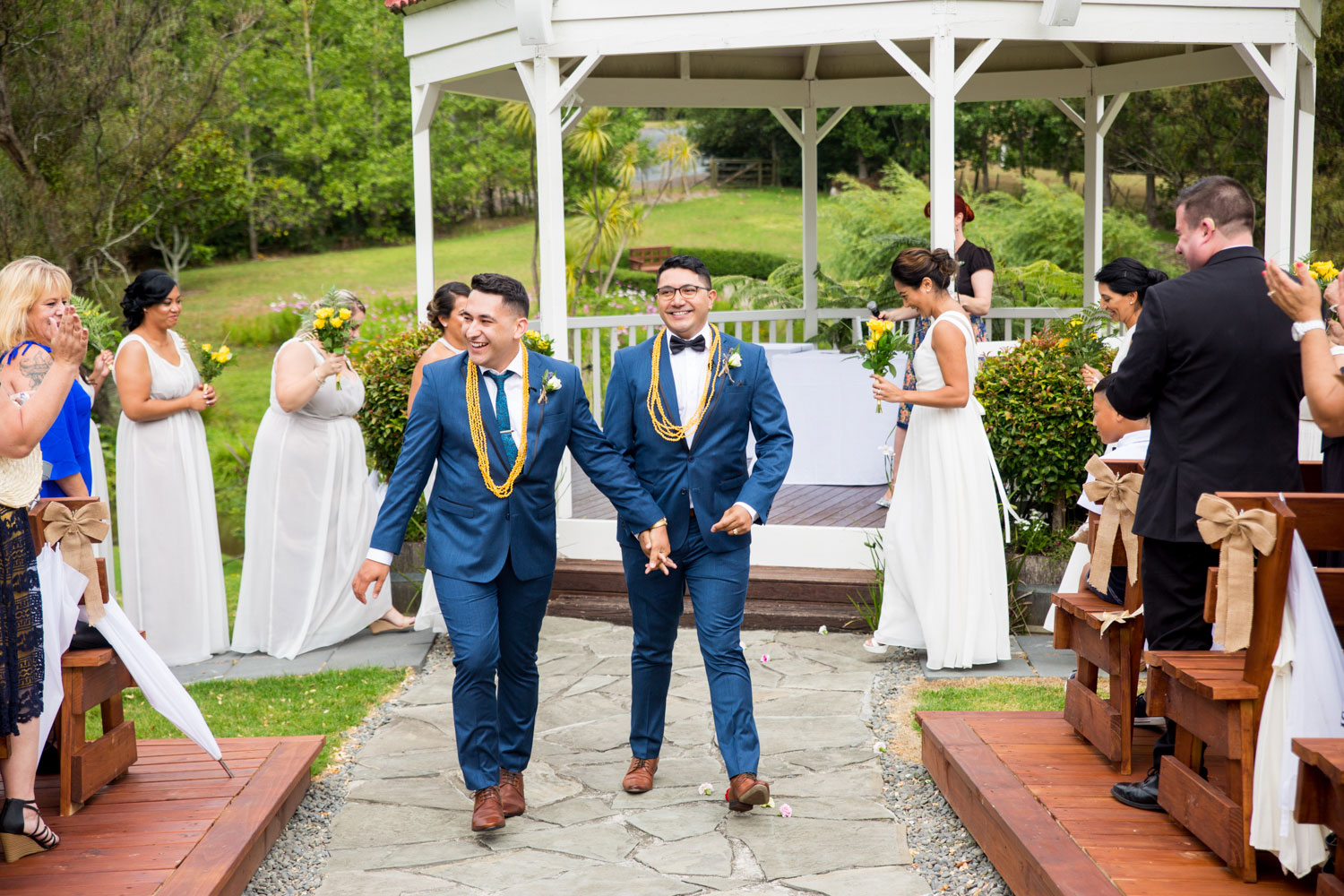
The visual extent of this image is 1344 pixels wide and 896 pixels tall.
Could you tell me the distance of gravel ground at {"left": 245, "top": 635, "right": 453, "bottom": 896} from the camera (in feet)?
12.9

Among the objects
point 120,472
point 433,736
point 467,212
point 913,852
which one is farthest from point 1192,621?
point 467,212

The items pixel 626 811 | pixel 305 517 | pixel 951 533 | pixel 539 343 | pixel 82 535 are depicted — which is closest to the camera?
pixel 82 535

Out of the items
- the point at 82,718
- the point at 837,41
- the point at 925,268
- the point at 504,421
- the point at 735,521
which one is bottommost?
the point at 82,718

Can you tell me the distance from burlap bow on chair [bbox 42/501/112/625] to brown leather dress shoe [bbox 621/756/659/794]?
1.93 meters

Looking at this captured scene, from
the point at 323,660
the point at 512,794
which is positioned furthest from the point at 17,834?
the point at 323,660

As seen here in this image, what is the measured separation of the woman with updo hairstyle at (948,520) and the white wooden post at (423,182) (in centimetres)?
406

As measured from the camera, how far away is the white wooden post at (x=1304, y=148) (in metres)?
8.52

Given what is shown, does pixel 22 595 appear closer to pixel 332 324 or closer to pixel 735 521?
pixel 735 521

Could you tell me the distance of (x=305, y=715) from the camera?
566 centimetres

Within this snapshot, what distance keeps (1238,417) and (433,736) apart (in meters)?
3.51

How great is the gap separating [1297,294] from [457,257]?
30.2m

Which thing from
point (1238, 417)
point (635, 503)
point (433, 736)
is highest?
point (1238, 417)

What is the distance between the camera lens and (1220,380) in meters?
3.46

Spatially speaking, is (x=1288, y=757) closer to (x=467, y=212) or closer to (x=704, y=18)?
(x=704, y=18)
